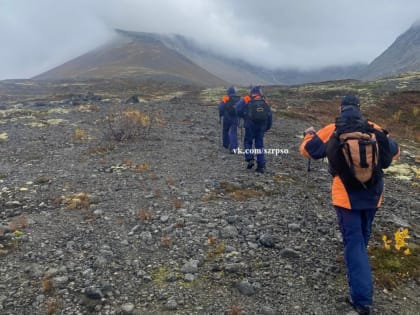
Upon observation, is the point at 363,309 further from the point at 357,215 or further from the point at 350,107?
the point at 350,107

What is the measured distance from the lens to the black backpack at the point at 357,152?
5555 millimetres

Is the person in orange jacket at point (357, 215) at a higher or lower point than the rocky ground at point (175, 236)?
higher

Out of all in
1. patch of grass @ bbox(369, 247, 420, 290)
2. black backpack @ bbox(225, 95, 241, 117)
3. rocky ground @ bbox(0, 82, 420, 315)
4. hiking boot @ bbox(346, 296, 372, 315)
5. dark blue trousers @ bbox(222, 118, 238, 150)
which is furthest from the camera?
dark blue trousers @ bbox(222, 118, 238, 150)

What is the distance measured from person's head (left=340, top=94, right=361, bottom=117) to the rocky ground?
2.55 metres

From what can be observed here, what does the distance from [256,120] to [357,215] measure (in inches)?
292

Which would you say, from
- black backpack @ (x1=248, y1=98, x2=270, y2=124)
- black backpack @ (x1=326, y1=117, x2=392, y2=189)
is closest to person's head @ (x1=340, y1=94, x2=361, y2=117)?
black backpack @ (x1=326, y1=117, x2=392, y2=189)

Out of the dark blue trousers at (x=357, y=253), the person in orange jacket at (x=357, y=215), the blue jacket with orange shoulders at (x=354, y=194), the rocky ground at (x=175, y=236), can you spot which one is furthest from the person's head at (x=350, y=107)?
the rocky ground at (x=175, y=236)

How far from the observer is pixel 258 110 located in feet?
41.9

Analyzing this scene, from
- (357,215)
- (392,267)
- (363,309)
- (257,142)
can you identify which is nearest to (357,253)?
(357,215)

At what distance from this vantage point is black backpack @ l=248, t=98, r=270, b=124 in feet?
41.9

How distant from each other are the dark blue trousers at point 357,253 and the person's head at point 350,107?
1358 millimetres

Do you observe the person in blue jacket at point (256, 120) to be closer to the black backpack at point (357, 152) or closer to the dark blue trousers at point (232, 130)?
the dark blue trousers at point (232, 130)

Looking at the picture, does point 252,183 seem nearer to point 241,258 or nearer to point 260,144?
point 260,144

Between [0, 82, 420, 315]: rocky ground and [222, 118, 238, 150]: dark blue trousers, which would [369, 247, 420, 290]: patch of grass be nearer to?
[0, 82, 420, 315]: rocky ground
